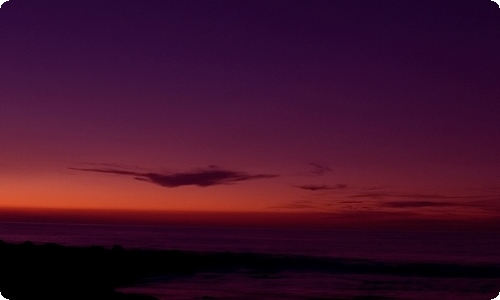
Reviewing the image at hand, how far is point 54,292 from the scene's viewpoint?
12523 mm

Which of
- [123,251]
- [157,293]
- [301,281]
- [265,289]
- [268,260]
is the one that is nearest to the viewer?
[157,293]

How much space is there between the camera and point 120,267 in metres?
18.7

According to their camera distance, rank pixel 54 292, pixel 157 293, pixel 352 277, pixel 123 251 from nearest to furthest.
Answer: pixel 54 292, pixel 157 293, pixel 352 277, pixel 123 251

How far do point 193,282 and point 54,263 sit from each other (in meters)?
3.93

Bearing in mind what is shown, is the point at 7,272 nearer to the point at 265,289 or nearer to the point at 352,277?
the point at 265,289

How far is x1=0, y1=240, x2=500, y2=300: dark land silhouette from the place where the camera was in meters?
12.8

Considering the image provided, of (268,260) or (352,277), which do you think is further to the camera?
(268,260)

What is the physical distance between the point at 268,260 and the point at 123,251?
6.12 meters

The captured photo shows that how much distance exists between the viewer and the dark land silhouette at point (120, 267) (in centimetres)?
1284

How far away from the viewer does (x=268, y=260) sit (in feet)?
79.4

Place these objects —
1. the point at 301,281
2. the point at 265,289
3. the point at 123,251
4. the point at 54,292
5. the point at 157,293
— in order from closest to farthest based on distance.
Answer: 1. the point at 54,292
2. the point at 157,293
3. the point at 265,289
4. the point at 301,281
5. the point at 123,251

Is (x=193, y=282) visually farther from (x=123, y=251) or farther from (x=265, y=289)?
(x=123, y=251)

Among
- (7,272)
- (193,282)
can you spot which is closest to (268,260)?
(193,282)

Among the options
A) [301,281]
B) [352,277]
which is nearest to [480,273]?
[352,277]
